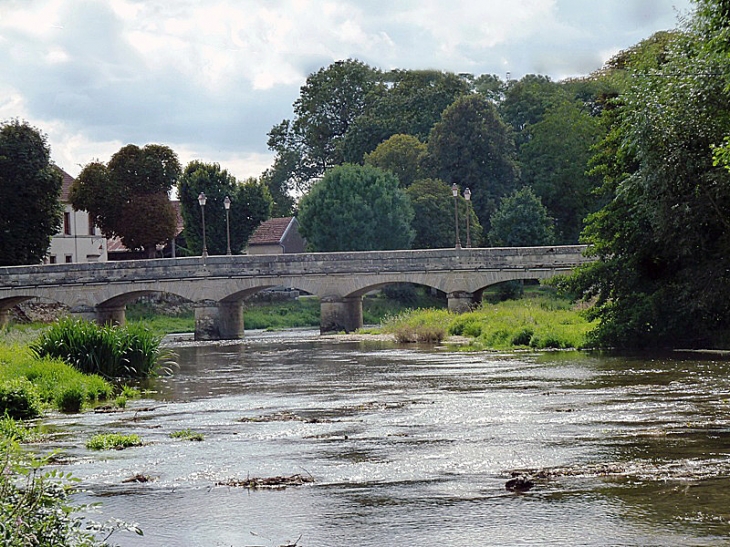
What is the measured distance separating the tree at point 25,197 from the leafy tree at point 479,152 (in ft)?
86.4

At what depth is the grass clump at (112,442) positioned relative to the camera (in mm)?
16812

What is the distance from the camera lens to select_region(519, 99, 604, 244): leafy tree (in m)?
78.8

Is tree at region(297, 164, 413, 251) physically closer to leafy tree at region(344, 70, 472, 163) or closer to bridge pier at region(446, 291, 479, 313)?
leafy tree at region(344, 70, 472, 163)

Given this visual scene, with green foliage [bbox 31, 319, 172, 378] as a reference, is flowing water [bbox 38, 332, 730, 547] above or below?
below

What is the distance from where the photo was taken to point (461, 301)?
5594 centimetres

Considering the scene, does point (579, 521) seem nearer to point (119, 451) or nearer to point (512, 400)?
point (119, 451)

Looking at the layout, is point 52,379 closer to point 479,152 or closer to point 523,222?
point 523,222

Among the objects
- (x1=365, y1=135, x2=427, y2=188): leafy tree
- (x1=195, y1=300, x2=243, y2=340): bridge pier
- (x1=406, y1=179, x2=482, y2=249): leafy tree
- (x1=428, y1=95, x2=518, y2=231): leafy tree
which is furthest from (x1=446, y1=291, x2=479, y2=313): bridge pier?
(x1=365, y1=135, x2=427, y2=188): leafy tree

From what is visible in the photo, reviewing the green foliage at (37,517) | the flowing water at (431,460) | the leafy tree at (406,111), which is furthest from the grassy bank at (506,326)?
the leafy tree at (406,111)

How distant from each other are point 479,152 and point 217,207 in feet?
58.4

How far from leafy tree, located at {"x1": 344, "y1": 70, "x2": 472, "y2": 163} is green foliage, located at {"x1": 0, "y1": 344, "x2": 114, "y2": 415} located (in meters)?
68.3

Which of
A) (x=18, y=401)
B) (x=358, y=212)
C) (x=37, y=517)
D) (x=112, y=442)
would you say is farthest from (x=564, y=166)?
(x=37, y=517)

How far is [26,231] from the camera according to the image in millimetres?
67938

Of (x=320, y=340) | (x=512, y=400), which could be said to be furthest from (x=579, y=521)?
(x=320, y=340)
